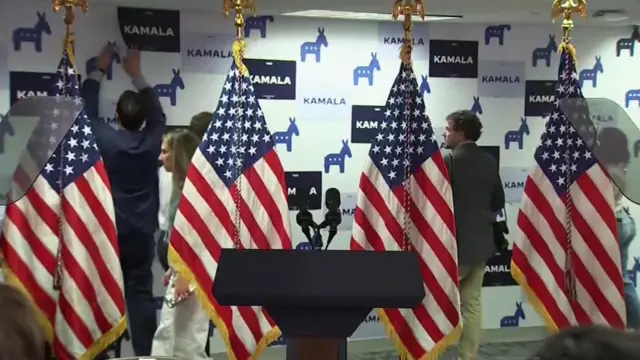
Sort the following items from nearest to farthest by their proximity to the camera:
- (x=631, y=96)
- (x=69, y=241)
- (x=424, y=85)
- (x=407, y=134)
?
(x=69, y=241) → (x=407, y=134) → (x=424, y=85) → (x=631, y=96)

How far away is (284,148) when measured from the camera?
4691mm

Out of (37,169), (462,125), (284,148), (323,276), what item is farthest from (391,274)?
(284,148)

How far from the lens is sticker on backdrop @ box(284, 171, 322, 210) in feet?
15.5

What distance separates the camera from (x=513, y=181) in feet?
17.2

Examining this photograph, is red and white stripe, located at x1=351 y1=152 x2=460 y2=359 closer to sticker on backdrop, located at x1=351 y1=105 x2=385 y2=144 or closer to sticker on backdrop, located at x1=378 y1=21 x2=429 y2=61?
sticker on backdrop, located at x1=351 y1=105 x2=385 y2=144

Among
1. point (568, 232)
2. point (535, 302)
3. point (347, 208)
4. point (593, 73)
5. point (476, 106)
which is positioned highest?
point (593, 73)

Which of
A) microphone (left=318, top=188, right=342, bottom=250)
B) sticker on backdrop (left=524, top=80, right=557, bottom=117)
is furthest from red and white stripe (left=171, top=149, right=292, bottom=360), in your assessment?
sticker on backdrop (left=524, top=80, right=557, bottom=117)

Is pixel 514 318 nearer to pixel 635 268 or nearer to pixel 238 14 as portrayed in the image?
pixel 635 268

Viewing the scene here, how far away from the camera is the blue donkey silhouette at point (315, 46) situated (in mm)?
4707

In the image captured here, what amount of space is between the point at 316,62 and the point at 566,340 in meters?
3.74

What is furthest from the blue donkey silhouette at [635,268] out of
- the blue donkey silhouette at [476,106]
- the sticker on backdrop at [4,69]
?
the sticker on backdrop at [4,69]

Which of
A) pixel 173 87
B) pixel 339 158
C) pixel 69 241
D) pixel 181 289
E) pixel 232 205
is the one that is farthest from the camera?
pixel 339 158

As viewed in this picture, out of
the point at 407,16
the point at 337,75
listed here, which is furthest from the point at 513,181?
the point at 407,16

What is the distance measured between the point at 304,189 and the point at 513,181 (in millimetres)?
1480
